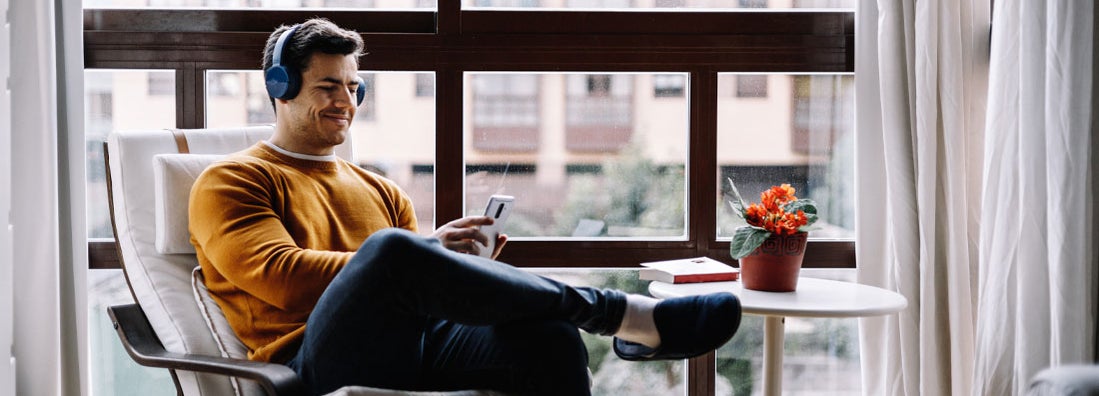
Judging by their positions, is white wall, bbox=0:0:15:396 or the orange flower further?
white wall, bbox=0:0:15:396

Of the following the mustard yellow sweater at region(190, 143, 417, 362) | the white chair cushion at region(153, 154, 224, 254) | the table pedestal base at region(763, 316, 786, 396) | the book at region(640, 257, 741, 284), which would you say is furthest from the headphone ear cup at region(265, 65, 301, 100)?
the table pedestal base at region(763, 316, 786, 396)

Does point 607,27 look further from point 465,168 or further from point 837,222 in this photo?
point 837,222

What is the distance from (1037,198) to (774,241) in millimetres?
652

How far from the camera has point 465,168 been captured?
8.54ft

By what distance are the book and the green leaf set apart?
13 cm

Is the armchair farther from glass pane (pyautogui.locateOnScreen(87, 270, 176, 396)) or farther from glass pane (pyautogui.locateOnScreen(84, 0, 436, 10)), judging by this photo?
glass pane (pyautogui.locateOnScreen(87, 270, 176, 396))

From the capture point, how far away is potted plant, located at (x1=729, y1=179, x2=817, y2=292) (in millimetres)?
1969

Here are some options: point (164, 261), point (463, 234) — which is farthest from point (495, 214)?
point (164, 261)

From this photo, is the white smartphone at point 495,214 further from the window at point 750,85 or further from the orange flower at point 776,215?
the window at point 750,85

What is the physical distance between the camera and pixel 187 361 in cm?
166

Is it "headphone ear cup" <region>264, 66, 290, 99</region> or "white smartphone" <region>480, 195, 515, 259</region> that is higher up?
"headphone ear cup" <region>264, 66, 290, 99</region>

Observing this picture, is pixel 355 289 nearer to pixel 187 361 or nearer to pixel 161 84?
pixel 187 361

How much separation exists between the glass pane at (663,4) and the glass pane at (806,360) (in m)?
0.83

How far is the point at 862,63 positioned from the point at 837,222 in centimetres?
44
